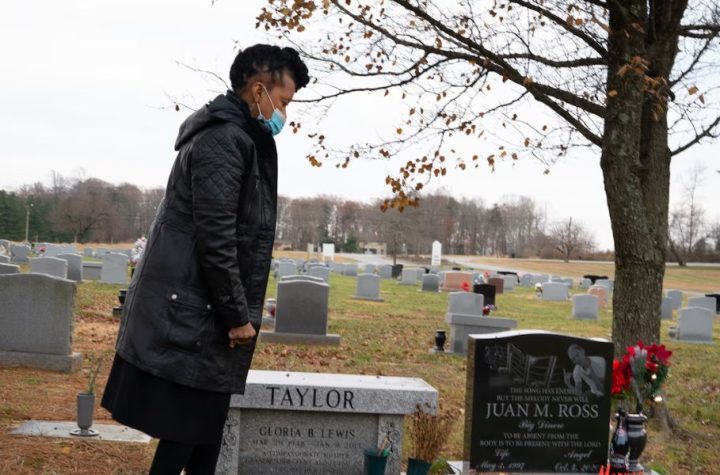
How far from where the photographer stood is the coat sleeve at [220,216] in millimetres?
3125

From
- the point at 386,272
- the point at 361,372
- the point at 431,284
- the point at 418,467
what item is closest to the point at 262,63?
the point at 418,467

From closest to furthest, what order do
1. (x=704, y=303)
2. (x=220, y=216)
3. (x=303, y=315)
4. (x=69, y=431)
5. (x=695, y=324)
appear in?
1. (x=220, y=216)
2. (x=69, y=431)
3. (x=303, y=315)
4. (x=695, y=324)
5. (x=704, y=303)

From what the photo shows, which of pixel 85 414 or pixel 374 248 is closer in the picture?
pixel 85 414

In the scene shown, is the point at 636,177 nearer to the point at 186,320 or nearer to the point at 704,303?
the point at 186,320

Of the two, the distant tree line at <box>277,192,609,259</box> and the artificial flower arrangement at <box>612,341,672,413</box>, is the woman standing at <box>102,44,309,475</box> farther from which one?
the distant tree line at <box>277,192,609,259</box>

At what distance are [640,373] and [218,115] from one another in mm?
3943

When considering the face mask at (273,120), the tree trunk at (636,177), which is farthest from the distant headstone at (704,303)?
the face mask at (273,120)

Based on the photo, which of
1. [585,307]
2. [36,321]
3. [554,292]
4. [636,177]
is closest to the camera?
[636,177]

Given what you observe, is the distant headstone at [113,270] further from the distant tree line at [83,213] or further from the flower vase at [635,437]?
the distant tree line at [83,213]

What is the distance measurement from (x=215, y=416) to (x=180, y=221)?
31.0 inches

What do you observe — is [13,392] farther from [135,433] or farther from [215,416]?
[215,416]

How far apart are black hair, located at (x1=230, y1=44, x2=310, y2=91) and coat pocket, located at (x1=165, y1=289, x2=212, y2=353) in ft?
3.03

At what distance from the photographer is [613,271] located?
64.9 meters

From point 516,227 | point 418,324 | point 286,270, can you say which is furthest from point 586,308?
point 516,227
